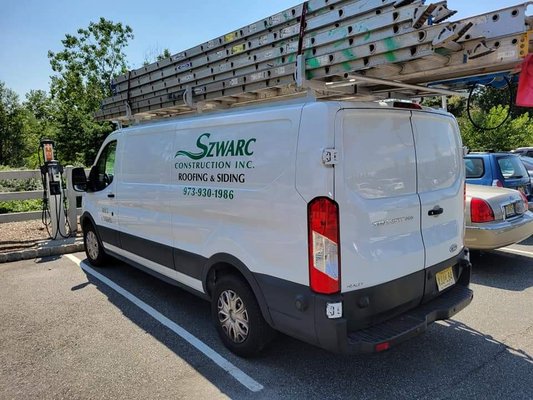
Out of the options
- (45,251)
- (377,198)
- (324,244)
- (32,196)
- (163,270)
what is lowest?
(45,251)

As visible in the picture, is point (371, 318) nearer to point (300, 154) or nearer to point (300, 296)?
point (300, 296)

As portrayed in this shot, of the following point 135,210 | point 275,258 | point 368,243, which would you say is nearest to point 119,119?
point 135,210

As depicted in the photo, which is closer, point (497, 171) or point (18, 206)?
point (497, 171)

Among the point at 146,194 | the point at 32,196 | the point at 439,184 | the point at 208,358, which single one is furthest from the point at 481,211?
the point at 32,196

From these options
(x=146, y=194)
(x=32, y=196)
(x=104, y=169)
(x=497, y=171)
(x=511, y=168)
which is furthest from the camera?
(x=32, y=196)

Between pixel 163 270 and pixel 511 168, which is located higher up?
pixel 511 168

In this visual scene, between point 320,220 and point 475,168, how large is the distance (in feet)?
18.3

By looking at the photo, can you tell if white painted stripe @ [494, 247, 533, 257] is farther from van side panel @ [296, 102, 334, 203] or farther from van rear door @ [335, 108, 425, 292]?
van side panel @ [296, 102, 334, 203]

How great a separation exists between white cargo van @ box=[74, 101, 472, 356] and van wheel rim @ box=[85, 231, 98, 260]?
2712 millimetres

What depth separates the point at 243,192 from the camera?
3.41 metres

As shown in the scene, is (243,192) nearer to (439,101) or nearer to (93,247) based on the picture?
(439,101)

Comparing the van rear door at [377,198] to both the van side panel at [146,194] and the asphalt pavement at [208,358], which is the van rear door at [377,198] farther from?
the van side panel at [146,194]

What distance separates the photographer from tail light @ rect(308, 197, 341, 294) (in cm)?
279

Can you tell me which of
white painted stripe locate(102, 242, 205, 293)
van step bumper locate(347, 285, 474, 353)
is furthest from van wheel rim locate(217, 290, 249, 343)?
van step bumper locate(347, 285, 474, 353)
